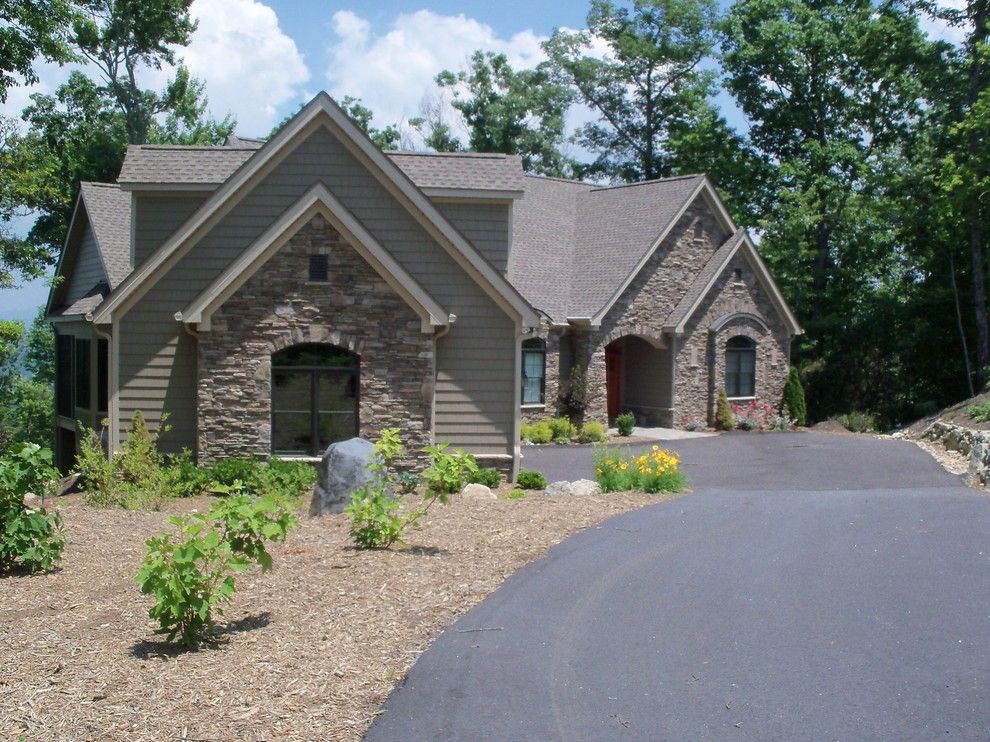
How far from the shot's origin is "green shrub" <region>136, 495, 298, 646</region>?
7.03 m

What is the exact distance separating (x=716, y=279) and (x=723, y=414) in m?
3.77

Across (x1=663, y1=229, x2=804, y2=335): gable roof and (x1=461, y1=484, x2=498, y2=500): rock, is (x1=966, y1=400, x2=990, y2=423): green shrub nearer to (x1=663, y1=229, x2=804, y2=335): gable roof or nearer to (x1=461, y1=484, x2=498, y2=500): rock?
(x1=663, y1=229, x2=804, y2=335): gable roof

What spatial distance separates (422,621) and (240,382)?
951 cm

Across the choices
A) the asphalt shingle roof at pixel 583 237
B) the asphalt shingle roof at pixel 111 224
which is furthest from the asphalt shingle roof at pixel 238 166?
the asphalt shingle roof at pixel 583 237

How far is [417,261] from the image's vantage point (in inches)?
691

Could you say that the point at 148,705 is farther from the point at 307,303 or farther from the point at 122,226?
the point at 122,226

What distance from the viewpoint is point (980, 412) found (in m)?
22.6

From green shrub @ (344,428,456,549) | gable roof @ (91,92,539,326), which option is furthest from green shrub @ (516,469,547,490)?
green shrub @ (344,428,456,549)

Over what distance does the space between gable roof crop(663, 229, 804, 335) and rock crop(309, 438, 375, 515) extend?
1588 cm

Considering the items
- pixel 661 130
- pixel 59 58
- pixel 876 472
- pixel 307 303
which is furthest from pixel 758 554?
pixel 661 130

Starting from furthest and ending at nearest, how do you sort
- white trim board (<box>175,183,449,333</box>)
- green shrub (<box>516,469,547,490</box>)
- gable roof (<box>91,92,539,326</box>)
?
gable roof (<box>91,92,539,326</box>) < green shrub (<box>516,469,547,490</box>) < white trim board (<box>175,183,449,333</box>)

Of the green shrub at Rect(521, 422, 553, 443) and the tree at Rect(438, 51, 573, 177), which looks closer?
the green shrub at Rect(521, 422, 553, 443)

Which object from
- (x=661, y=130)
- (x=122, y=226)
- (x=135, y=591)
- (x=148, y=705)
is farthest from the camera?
(x=661, y=130)

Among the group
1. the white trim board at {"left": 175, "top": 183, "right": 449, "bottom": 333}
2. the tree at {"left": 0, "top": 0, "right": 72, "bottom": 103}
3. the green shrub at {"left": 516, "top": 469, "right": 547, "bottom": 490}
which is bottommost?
the green shrub at {"left": 516, "top": 469, "right": 547, "bottom": 490}
